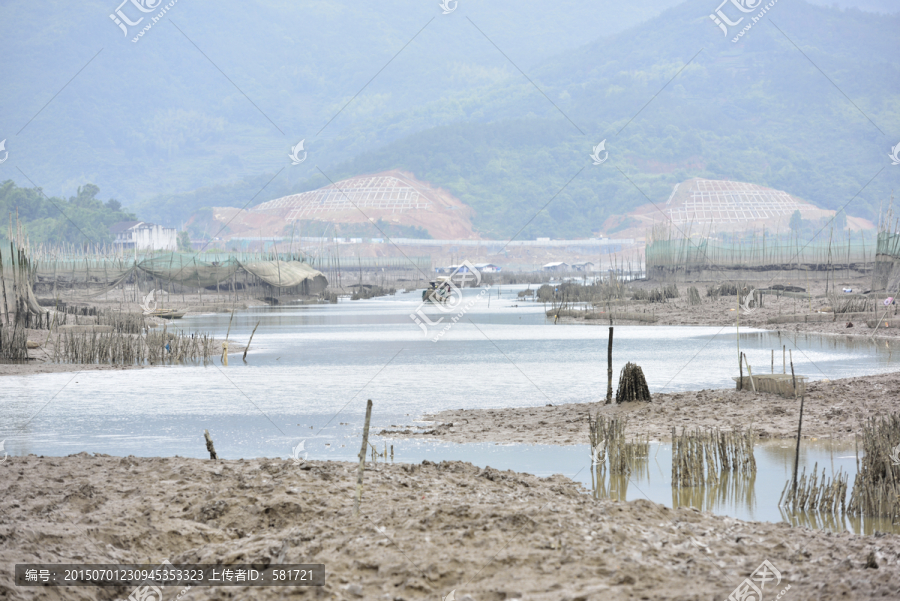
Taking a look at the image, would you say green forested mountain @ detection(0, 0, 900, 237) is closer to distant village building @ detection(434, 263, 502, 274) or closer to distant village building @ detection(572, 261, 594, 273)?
distant village building @ detection(572, 261, 594, 273)

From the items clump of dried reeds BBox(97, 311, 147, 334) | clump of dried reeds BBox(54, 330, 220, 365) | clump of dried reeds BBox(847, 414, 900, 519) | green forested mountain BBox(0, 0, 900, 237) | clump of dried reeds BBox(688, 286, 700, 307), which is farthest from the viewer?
green forested mountain BBox(0, 0, 900, 237)

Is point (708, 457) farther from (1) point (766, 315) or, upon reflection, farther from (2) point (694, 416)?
(1) point (766, 315)

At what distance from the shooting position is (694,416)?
1137 centimetres

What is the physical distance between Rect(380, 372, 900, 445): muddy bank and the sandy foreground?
138 inches

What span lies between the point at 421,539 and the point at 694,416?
6766mm

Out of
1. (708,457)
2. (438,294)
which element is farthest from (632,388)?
(438,294)

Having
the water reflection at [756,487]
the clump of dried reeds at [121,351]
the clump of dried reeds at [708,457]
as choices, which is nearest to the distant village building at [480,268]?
the clump of dried reeds at [121,351]

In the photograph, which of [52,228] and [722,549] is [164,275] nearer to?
[722,549]

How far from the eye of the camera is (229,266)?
4903 centimetres

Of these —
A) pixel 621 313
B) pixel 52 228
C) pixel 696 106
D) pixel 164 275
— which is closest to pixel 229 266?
pixel 164 275

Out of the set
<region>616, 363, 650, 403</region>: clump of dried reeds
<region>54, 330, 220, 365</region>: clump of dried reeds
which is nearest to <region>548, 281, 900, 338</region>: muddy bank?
<region>616, 363, 650, 403</region>: clump of dried reeds

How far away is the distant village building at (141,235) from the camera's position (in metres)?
92.2

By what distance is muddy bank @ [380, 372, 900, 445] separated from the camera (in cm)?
1067

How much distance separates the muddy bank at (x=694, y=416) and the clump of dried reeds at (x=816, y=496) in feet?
9.61
